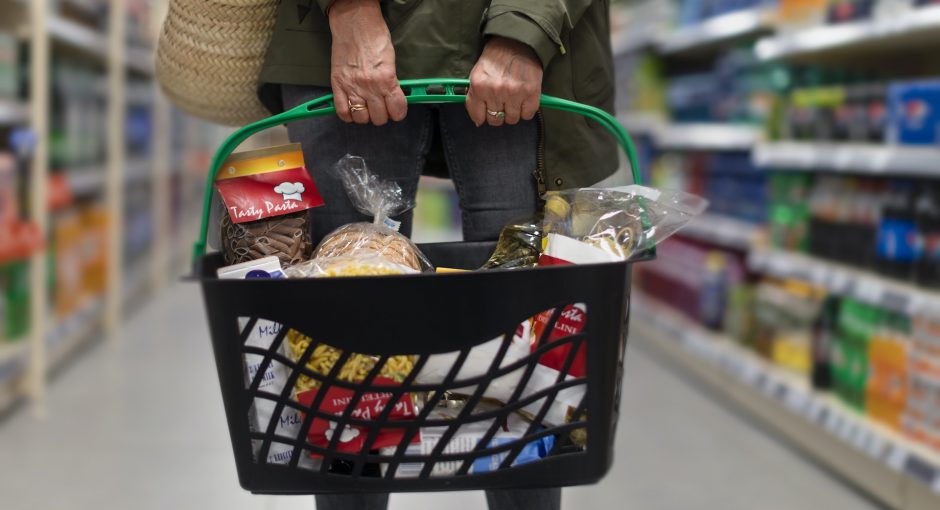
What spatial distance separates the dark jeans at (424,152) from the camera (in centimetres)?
101

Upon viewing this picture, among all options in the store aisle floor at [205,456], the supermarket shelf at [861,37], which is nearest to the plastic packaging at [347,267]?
the store aisle floor at [205,456]

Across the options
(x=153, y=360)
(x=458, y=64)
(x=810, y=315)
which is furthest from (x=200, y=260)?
(x=153, y=360)

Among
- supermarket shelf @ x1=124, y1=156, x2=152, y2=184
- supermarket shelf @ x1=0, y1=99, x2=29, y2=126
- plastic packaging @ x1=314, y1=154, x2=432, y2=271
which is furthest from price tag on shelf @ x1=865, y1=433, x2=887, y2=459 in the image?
supermarket shelf @ x1=124, y1=156, x2=152, y2=184

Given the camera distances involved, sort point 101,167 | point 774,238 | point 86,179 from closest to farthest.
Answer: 1. point 774,238
2. point 86,179
3. point 101,167

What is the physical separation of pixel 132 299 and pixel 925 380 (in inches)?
148

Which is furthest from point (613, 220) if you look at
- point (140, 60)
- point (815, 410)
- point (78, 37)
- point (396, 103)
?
point (140, 60)

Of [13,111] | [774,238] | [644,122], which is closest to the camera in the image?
[13,111]

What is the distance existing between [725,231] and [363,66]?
8.05 ft

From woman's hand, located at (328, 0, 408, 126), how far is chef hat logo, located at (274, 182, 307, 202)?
0.09 metres

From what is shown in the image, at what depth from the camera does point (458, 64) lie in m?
0.99

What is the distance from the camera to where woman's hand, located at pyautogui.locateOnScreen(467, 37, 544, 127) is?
0.86m

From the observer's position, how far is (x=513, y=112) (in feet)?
2.91

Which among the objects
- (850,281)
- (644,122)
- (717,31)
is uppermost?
(717,31)

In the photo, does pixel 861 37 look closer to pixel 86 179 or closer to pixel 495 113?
pixel 495 113
